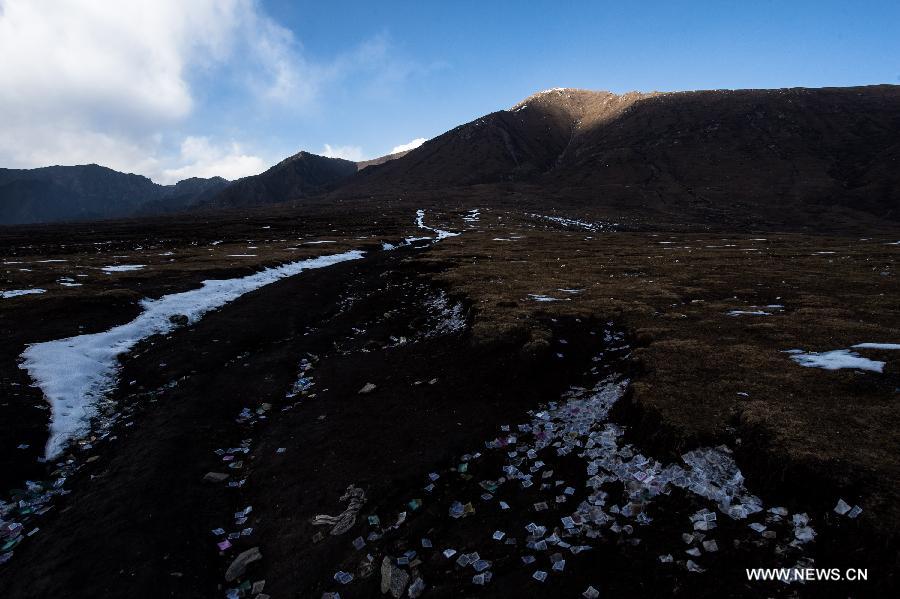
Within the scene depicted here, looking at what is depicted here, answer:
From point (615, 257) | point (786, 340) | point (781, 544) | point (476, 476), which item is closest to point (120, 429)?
point (476, 476)

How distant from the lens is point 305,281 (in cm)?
4981

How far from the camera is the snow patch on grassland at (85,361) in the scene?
62.0ft

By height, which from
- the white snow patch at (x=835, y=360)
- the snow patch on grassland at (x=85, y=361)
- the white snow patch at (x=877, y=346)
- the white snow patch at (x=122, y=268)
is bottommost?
the white snow patch at (x=877, y=346)

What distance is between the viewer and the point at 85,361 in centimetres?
2406

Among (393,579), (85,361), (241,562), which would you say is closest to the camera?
(393,579)

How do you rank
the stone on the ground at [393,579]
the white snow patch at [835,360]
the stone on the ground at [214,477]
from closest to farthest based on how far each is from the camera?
the stone on the ground at [393,579] → the stone on the ground at [214,477] → the white snow patch at [835,360]

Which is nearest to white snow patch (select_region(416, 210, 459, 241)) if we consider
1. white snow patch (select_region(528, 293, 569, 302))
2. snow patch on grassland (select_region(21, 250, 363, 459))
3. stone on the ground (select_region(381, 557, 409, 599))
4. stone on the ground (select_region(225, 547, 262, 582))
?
white snow patch (select_region(528, 293, 569, 302))

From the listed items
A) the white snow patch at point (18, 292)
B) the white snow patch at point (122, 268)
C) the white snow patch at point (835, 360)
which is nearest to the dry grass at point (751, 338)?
the white snow patch at point (835, 360)

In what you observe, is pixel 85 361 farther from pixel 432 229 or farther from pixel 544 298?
pixel 432 229

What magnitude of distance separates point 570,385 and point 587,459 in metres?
5.93

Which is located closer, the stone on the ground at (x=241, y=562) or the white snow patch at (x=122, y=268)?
the stone on the ground at (x=241, y=562)

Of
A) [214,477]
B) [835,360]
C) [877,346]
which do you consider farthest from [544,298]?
[214,477]

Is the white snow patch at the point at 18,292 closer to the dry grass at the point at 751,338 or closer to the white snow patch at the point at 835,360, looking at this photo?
the dry grass at the point at 751,338

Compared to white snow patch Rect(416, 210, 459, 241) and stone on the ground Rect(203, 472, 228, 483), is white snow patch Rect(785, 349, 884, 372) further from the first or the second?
white snow patch Rect(416, 210, 459, 241)
